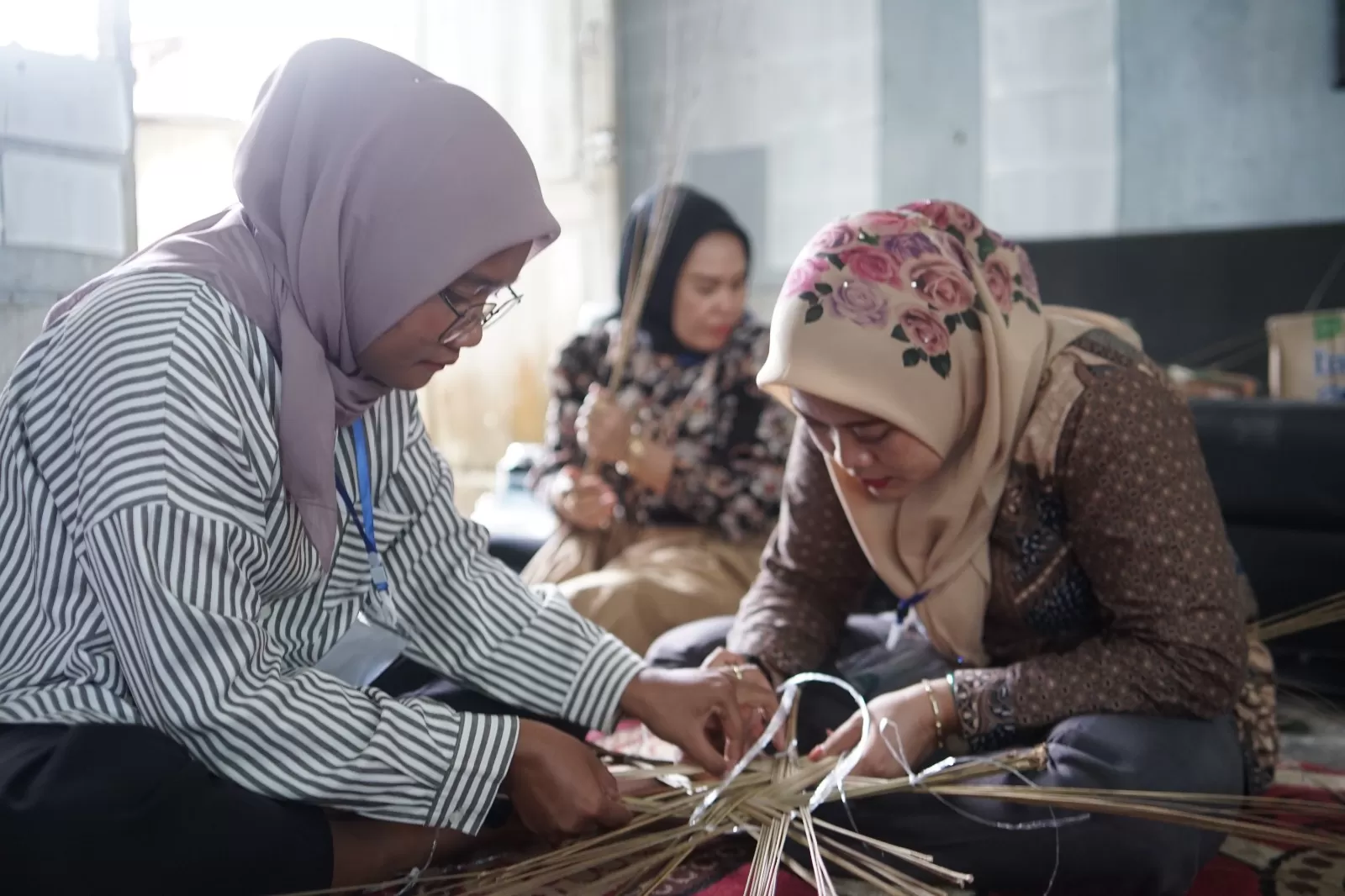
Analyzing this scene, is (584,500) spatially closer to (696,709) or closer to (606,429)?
(606,429)

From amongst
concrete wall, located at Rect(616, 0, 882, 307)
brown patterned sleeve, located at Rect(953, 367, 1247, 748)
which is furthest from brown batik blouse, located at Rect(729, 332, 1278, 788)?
concrete wall, located at Rect(616, 0, 882, 307)

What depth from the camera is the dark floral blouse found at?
246 centimetres

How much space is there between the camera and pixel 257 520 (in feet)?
3.86

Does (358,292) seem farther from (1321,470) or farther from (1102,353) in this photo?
(1321,470)

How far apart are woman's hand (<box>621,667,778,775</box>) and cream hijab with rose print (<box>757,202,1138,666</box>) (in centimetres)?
30

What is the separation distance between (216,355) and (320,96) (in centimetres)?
30

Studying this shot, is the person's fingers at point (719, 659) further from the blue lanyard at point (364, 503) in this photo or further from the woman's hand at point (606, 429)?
the woman's hand at point (606, 429)

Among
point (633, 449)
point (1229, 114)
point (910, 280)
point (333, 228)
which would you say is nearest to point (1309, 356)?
point (1229, 114)

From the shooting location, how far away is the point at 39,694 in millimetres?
1140

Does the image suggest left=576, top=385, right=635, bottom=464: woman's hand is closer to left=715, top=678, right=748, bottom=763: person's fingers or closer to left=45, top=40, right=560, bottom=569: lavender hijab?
left=715, top=678, right=748, bottom=763: person's fingers

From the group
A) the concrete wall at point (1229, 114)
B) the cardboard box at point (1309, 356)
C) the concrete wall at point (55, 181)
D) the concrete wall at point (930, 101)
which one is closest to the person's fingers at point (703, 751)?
the concrete wall at point (55, 181)

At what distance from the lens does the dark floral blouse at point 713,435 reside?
2.46 m

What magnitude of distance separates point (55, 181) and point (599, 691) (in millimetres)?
1193

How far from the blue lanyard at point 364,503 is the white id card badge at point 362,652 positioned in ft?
0.34
